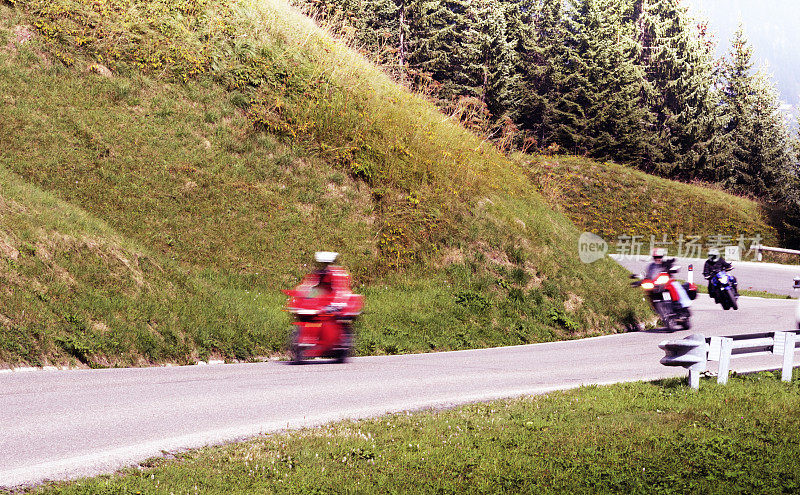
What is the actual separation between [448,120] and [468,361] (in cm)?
1303

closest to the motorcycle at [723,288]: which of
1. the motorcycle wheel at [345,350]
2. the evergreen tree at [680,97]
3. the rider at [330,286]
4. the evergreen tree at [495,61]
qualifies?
the motorcycle wheel at [345,350]

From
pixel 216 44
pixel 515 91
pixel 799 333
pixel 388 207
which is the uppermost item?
pixel 515 91

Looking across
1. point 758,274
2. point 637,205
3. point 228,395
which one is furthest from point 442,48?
point 228,395

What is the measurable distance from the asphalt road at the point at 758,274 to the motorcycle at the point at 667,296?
15.4 m

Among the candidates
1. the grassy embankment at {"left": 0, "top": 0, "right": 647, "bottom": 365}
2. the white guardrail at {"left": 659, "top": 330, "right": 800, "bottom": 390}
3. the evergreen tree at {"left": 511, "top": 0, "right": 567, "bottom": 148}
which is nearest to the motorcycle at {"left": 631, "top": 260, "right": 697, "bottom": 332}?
the grassy embankment at {"left": 0, "top": 0, "right": 647, "bottom": 365}

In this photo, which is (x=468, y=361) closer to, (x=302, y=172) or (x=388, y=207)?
(x=388, y=207)

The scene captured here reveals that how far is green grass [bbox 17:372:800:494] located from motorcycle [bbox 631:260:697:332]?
7.49 metres

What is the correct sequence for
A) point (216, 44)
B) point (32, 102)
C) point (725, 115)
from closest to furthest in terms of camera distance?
point (32, 102), point (216, 44), point (725, 115)

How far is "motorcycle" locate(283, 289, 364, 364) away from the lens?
12.5m

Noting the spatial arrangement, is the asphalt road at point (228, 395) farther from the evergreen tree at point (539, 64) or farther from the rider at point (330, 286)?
the evergreen tree at point (539, 64)

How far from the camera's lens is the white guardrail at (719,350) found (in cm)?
1073

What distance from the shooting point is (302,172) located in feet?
64.0

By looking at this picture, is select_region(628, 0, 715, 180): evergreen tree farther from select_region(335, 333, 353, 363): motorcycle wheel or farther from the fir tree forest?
select_region(335, 333, 353, 363): motorcycle wheel

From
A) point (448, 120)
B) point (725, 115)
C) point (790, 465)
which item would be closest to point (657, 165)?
point (725, 115)
